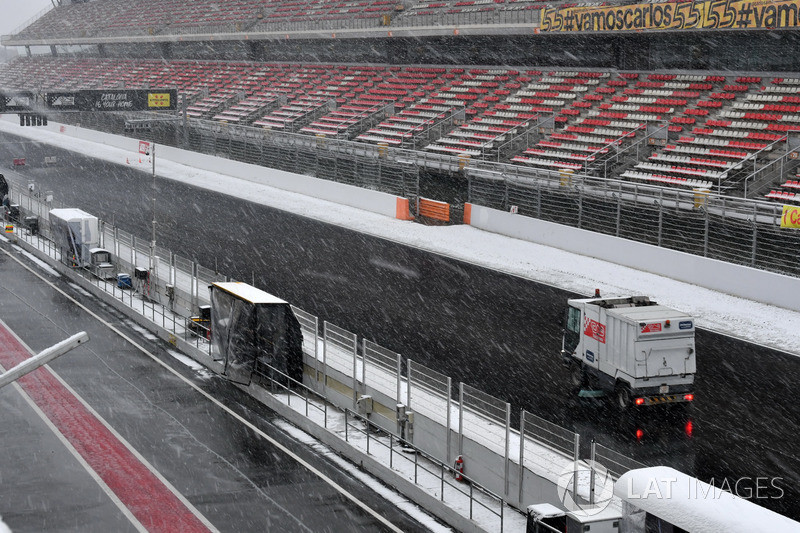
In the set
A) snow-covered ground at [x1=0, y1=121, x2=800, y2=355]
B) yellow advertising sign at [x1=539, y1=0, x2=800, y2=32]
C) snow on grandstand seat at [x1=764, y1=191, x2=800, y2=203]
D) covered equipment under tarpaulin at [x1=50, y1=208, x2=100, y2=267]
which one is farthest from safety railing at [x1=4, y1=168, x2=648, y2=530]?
yellow advertising sign at [x1=539, y1=0, x2=800, y2=32]

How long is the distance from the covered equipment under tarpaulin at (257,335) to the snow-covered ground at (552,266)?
11.3 m

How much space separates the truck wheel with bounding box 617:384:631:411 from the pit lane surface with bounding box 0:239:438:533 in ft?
18.5

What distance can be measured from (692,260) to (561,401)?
1240 cm

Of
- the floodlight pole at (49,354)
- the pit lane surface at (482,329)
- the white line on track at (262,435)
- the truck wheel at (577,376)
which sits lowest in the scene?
the white line on track at (262,435)

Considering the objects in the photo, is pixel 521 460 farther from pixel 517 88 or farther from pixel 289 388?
pixel 517 88

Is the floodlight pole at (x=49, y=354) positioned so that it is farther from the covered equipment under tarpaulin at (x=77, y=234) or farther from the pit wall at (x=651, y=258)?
the covered equipment under tarpaulin at (x=77, y=234)

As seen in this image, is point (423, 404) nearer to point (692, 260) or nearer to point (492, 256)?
point (692, 260)

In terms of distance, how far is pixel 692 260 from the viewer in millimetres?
31312

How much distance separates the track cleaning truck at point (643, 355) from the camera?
19609 millimetres

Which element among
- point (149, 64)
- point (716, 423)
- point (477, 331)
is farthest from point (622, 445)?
point (149, 64)

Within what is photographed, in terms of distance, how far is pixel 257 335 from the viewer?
2234cm

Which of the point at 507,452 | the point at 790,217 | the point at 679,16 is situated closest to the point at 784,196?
the point at 790,217

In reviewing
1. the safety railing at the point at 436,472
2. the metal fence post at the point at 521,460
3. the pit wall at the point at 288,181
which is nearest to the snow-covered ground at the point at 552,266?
the pit wall at the point at 288,181

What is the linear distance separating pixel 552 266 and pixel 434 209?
33.7ft
